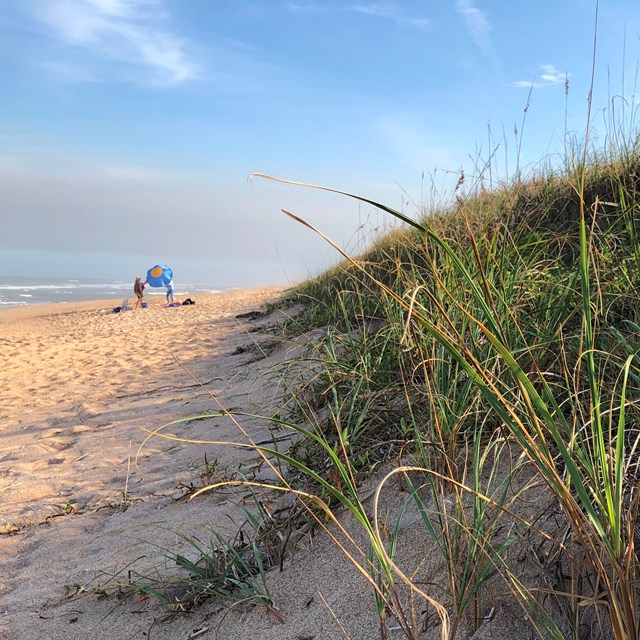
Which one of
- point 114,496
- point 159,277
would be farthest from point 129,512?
point 159,277

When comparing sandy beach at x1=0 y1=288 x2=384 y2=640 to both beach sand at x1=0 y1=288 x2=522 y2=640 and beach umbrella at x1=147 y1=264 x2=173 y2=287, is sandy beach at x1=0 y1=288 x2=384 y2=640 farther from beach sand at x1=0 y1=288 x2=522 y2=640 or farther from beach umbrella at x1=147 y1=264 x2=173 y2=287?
beach umbrella at x1=147 y1=264 x2=173 y2=287

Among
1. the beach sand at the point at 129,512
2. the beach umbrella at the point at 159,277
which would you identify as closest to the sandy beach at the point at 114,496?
the beach sand at the point at 129,512

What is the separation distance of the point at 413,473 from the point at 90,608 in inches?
46.5

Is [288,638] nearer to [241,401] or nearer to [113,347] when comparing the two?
[241,401]

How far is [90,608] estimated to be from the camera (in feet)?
6.12

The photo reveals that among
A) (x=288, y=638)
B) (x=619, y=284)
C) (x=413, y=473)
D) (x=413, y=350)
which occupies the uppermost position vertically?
(x=619, y=284)

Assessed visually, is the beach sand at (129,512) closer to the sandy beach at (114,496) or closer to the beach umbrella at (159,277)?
the sandy beach at (114,496)

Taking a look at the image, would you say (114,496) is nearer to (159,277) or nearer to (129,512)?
(129,512)

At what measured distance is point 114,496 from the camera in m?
2.88

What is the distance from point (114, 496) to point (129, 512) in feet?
1.09

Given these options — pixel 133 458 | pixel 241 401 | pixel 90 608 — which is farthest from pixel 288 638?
pixel 241 401

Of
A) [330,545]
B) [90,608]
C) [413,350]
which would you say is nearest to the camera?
[330,545]

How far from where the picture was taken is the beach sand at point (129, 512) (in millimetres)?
1570

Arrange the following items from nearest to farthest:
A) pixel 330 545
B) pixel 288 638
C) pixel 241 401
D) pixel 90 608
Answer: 1. pixel 288 638
2. pixel 330 545
3. pixel 90 608
4. pixel 241 401
